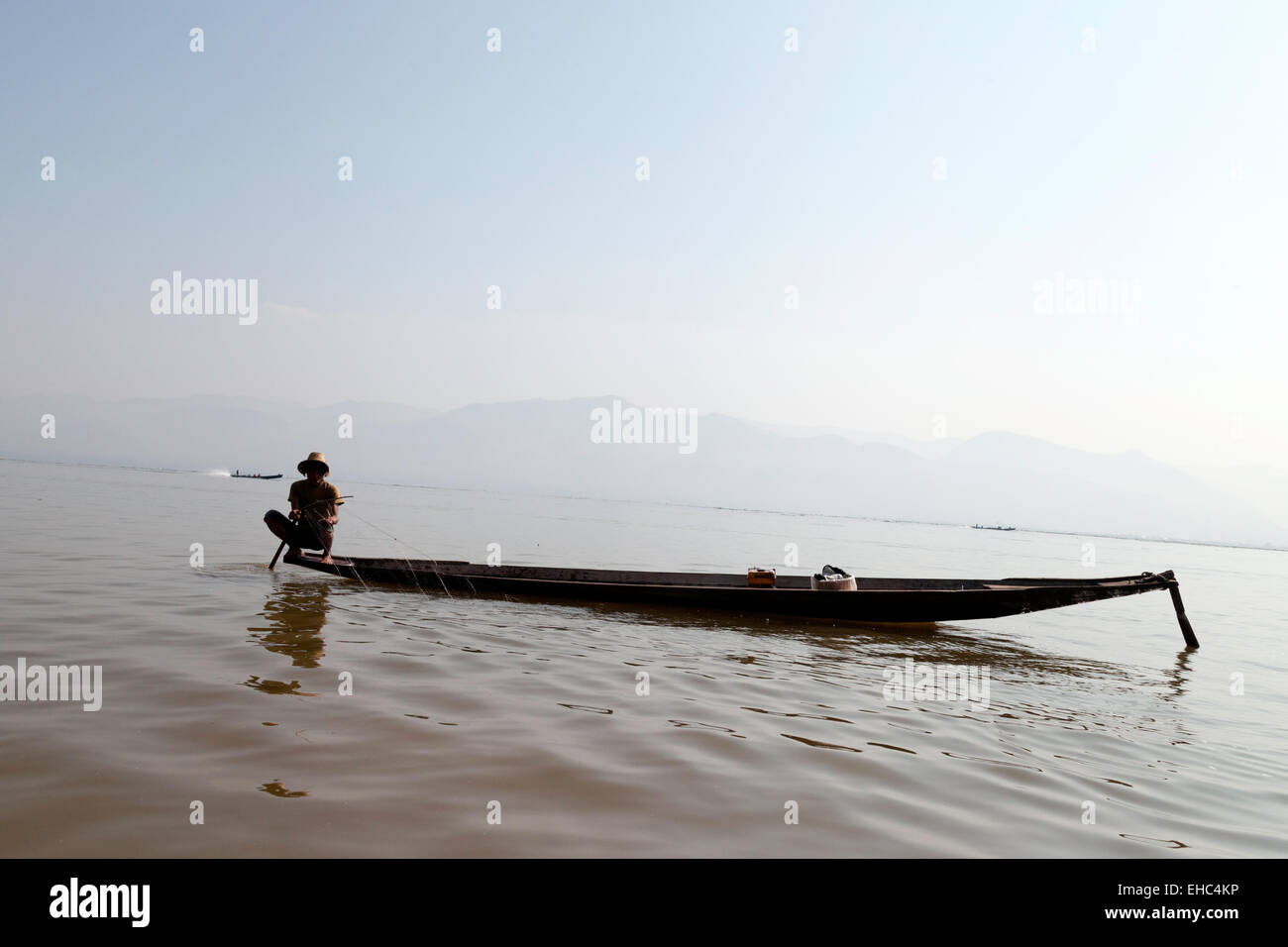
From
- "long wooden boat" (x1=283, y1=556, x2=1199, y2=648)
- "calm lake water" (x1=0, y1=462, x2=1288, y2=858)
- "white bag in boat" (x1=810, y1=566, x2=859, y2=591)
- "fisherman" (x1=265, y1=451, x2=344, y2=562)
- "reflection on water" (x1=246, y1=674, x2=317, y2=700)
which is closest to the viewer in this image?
"calm lake water" (x1=0, y1=462, x2=1288, y2=858)

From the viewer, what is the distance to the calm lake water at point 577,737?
13.1 ft

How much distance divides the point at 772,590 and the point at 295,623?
694cm

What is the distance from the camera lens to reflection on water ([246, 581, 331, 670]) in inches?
302

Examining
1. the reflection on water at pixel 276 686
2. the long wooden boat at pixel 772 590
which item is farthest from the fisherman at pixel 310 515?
the reflection on water at pixel 276 686

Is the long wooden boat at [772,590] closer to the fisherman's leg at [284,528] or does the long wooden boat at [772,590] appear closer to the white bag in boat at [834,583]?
the white bag in boat at [834,583]

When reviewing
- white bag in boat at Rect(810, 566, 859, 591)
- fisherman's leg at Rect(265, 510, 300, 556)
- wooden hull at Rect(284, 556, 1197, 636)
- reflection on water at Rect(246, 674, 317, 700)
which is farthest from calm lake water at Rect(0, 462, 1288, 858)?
fisherman's leg at Rect(265, 510, 300, 556)

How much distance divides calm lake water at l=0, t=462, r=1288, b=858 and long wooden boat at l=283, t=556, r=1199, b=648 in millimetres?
444

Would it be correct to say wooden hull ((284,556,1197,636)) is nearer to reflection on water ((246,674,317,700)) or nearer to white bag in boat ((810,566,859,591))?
white bag in boat ((810,566,859,591))

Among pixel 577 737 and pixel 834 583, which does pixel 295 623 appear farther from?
pixel 834 583

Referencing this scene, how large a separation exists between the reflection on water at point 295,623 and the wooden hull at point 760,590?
1.36 m

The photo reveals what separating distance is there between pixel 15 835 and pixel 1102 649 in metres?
14.0

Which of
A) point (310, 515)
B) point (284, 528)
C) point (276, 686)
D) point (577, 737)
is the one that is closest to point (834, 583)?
point (577, 737)

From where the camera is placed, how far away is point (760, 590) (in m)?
12.2
